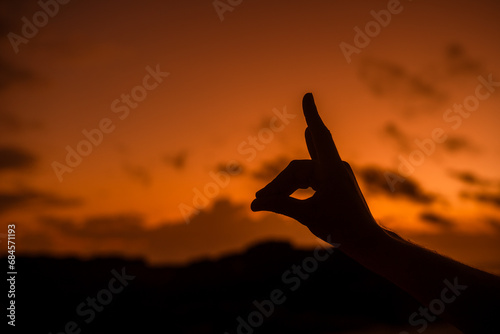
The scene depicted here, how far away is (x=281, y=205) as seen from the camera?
1.53 m

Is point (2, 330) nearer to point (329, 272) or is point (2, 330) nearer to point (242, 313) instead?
point (242, 313)

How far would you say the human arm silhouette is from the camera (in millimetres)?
1095

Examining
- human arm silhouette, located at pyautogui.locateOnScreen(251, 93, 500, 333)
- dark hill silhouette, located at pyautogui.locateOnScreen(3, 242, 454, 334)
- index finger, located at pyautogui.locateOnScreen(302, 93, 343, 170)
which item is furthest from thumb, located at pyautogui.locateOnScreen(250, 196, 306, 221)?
dark hill silhouette, located at pyautogui.locateOnScreen(3, 242, 454, 334)

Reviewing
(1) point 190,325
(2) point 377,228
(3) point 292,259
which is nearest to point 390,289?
(3) point 292,259

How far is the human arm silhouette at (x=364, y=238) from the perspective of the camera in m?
1.09

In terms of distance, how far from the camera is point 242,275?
14500 mm

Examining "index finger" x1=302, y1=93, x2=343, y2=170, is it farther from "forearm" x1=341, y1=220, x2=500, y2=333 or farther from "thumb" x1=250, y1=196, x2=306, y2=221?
"forearm" x1=341, y1=220, x2=500, y2=333

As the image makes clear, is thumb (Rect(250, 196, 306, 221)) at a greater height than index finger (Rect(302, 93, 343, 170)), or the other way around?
index finger (Rect(302, 93, 343, 170))

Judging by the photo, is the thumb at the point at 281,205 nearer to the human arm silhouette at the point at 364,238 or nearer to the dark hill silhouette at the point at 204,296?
the human arm silhouette at the point at 364,238

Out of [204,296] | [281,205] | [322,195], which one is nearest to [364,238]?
[322,195]

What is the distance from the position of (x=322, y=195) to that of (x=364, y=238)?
21 centimetres

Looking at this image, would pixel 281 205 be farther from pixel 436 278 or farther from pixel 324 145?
pixel 436 278

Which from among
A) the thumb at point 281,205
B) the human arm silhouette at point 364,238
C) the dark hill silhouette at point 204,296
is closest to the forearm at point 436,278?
the human arm silhouette at point 364,238

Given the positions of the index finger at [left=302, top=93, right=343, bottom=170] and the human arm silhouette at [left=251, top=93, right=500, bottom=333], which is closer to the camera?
the human arm silhouette at [left=251, top=93, right=500, bottom=333]
